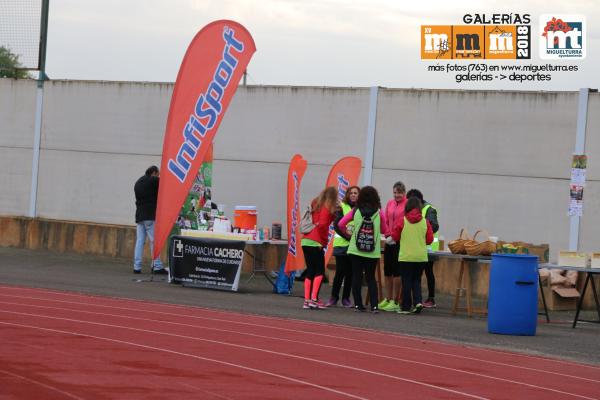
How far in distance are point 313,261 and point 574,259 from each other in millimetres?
3643

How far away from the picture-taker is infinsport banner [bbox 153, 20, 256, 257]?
19031mm

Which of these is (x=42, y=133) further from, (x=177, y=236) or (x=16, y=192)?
(x=177, y=236)

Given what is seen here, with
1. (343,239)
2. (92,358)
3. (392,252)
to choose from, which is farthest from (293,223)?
(92,358)

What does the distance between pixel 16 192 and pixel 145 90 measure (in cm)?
416

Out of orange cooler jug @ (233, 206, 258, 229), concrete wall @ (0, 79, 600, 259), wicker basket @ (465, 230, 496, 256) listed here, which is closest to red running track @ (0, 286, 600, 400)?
wicker basket @ (465, 230, 496, 256)

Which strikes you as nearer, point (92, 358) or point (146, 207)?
point (92, 358)

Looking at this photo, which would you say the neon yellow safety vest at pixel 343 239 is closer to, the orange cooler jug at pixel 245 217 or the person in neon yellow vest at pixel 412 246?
the person in neon yellow vest at pixel 412 246

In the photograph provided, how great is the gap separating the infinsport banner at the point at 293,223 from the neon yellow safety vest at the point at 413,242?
248 centimetres

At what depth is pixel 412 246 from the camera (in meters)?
17.1

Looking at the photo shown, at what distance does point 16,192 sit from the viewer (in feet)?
93.3

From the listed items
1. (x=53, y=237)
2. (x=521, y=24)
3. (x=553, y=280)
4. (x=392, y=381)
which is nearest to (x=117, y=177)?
(x=53, y=237)

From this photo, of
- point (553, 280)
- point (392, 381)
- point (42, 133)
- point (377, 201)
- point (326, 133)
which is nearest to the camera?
point (392, 381)

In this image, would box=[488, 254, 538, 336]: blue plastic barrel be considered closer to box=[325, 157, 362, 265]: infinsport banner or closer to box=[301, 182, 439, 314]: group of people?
box=[301, 182, 439, 314]: group of people

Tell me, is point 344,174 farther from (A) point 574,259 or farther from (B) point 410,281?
(A) point 574,259
